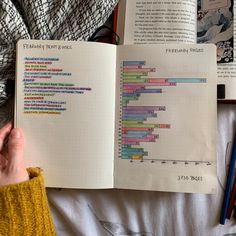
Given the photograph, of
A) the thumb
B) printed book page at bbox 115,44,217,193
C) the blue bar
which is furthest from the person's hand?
the blue bar

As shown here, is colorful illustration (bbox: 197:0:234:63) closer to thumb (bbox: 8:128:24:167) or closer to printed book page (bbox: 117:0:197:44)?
printed book page (bbox: 117:0:197:44)

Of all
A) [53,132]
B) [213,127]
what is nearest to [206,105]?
[213,127]

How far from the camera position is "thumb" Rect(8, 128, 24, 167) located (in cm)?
65

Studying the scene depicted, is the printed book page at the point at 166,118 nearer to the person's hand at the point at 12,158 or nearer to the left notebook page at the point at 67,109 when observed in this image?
the left notebook page at the point at 67,109

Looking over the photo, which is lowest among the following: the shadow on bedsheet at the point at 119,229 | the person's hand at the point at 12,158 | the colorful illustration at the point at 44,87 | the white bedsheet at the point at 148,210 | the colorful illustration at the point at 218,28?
the shadow on bedsheet at the point at 119,229

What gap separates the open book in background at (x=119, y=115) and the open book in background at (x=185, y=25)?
3 cm

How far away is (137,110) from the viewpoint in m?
0.68

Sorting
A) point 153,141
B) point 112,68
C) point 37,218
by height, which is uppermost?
point 112,68

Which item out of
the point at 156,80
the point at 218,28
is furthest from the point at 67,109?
the point at 218,28

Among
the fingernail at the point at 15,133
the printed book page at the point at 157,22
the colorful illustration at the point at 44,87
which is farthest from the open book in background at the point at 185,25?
the fingernail at the point at 15,133

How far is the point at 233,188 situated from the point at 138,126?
20cm

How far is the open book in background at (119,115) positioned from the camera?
669mm

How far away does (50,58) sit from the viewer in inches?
26.7

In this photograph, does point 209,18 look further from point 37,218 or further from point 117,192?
point 37,218
